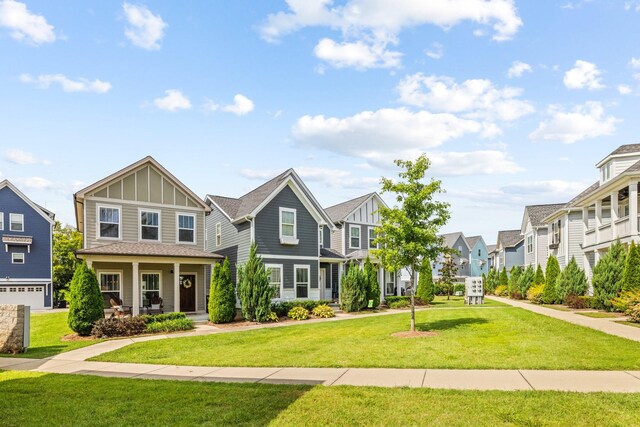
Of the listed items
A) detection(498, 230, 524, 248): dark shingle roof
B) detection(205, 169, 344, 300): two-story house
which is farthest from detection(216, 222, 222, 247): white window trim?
detection(498, 230, 524, 248): dark shingle roof

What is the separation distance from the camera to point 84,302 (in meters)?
16.8

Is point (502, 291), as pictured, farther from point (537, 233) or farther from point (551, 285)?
point (551, 285)

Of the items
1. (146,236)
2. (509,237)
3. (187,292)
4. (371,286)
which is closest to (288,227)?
(371,286)

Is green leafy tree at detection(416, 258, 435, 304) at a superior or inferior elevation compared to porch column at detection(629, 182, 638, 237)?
inferior

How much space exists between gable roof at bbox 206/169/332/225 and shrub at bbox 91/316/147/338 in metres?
7.63

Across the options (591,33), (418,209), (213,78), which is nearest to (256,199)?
(213,78)

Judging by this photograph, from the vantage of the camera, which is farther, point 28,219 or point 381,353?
point 28,219

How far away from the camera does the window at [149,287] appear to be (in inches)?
916

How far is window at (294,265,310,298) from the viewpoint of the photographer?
2458 cm

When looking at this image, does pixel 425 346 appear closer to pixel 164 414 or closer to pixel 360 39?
pixel 164 414

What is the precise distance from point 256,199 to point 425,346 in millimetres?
14435

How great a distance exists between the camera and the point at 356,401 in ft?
21.8

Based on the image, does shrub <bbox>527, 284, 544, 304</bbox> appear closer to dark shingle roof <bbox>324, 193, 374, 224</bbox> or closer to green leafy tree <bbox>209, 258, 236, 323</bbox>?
dark shingle roof <bbox>324, 193, 374, 224</bbox>

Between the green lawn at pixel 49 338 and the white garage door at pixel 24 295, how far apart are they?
12.0 metres
